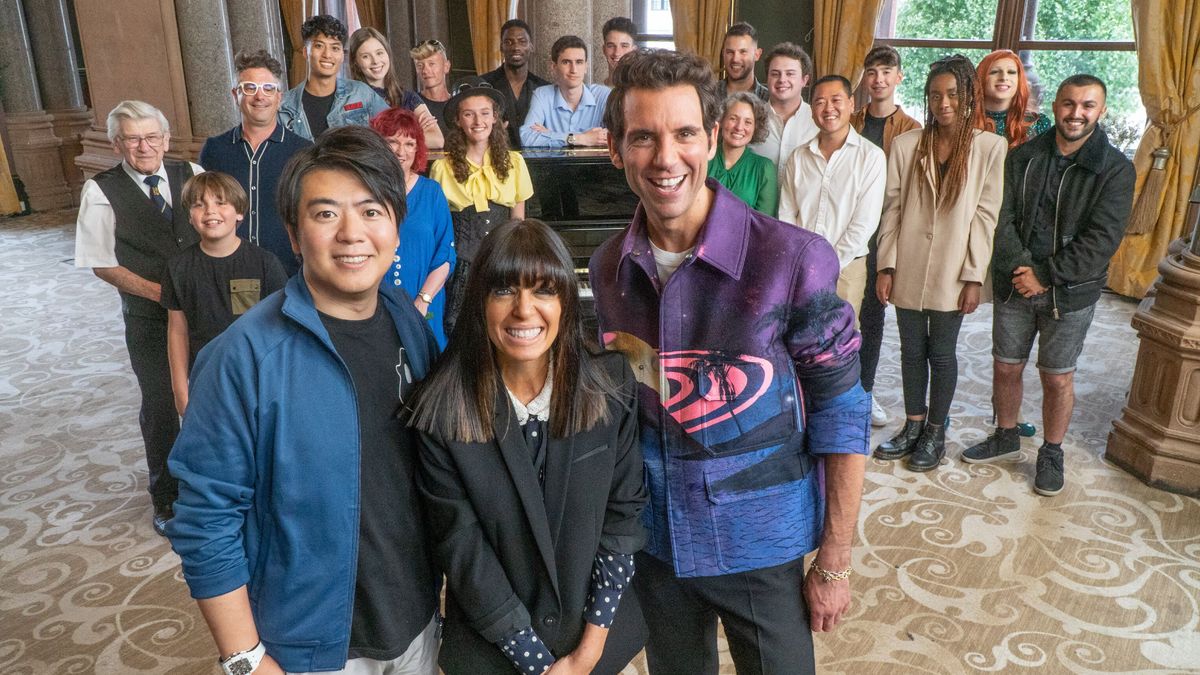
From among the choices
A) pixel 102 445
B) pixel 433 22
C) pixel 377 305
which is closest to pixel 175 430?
pixel 102 445

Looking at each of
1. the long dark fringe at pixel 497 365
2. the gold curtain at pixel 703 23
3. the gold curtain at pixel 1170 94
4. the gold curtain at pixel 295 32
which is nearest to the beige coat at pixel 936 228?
the long dark fringe at pixel 497 365

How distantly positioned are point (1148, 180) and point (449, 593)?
5815mm

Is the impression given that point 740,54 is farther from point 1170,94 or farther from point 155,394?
point 1170,94

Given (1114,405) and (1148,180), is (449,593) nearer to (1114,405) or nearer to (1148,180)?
(1114,405)

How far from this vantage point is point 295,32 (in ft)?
27.1

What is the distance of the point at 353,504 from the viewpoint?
4.31ft

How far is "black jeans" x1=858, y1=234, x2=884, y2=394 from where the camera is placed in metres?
3.73

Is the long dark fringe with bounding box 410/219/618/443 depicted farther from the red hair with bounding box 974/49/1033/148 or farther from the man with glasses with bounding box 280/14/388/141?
the red hair with bounding box 974/49/1033/148

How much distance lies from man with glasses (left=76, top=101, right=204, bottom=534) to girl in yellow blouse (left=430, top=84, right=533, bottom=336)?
3.07 feet

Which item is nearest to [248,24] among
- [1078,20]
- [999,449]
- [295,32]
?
[295,32]

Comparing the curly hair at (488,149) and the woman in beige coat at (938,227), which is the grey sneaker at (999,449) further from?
the curly hair at (488,149)

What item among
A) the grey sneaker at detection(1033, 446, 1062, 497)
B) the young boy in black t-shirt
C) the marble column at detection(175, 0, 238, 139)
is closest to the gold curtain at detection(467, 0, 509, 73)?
the marble column at detection(175, 0, 238, 139)

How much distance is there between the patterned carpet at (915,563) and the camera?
2496 millimetres

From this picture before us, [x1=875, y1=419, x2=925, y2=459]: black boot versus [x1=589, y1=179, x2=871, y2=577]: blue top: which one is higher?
[x1=589, y1=179, x2=871, y2=577]: blue top
